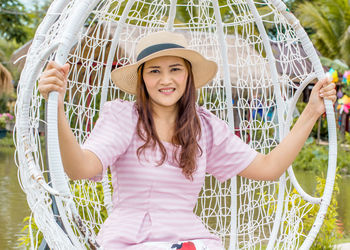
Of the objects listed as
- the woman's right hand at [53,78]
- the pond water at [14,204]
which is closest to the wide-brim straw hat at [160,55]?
the woman's right hand at [53,78]

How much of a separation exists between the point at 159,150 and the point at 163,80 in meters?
0.24

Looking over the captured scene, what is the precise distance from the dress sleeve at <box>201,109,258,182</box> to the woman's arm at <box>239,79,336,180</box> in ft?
0.26

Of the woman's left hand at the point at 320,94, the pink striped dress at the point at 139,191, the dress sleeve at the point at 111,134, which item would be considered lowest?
the pink striped dress at the point at 139,191

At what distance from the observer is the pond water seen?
3935mm

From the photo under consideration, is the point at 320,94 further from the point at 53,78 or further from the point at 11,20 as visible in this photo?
the point at 11,20

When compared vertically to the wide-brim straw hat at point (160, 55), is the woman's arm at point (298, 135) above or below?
below

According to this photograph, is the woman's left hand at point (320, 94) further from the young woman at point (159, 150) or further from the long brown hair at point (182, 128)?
the long brown hair at point (182, 128)

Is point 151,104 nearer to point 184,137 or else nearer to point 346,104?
point 184,137

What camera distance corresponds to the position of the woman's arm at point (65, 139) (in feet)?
5.10

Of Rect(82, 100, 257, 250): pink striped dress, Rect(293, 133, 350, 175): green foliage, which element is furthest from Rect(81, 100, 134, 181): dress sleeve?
Rect(293, 133, 350, 175): green foliage

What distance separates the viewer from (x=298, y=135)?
2.03 metres

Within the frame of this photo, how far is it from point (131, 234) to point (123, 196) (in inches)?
5.6

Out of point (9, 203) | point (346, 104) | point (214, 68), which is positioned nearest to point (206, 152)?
point (214, 68)

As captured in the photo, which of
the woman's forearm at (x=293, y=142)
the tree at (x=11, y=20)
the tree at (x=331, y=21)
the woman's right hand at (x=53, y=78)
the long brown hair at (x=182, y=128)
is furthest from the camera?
the tree at (x=331, y=21)
